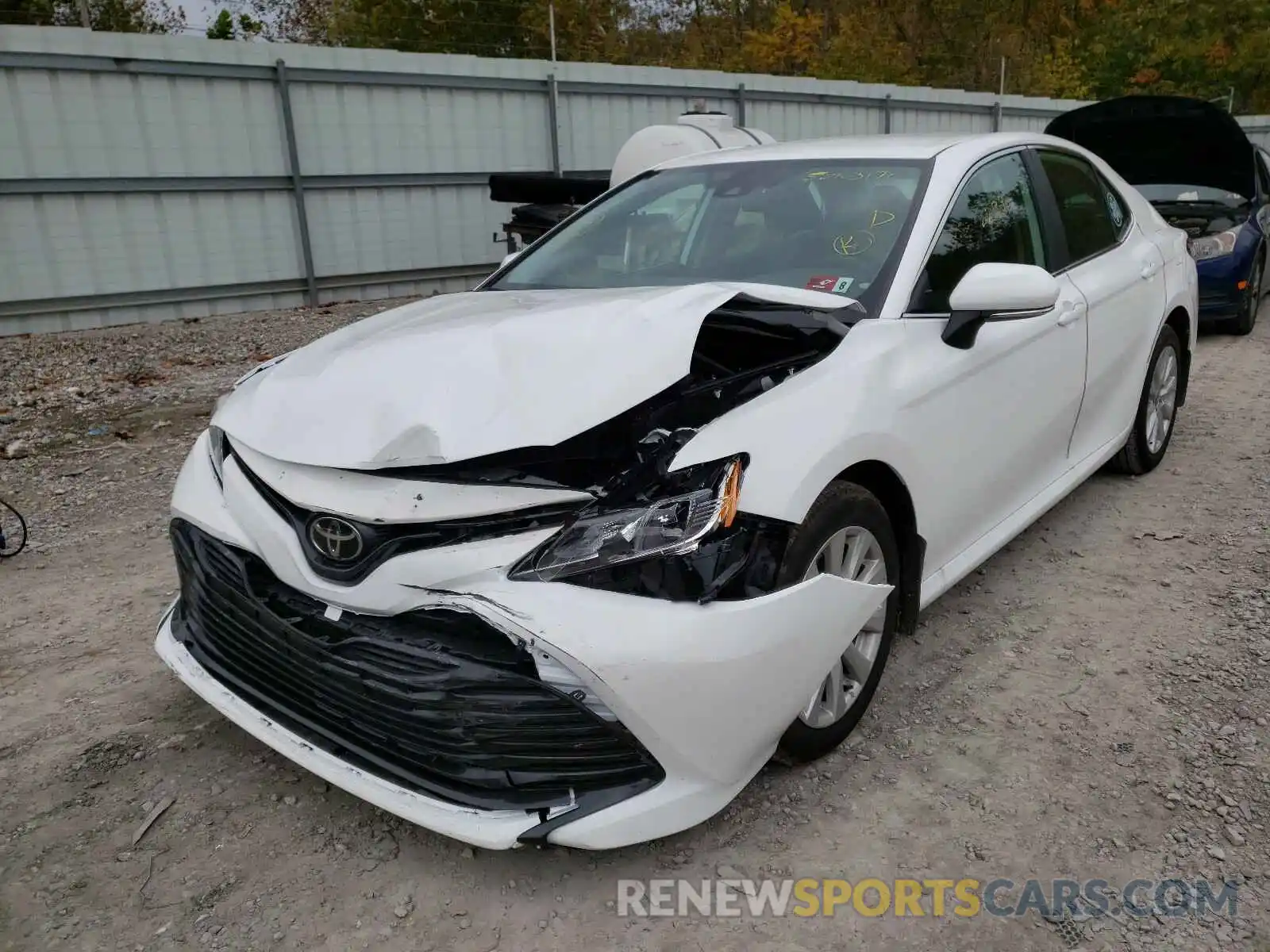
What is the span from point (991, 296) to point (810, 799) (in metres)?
1.43

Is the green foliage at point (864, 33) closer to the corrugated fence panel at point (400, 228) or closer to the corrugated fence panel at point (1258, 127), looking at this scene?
the corrugated fence panel at point (1258, 127)

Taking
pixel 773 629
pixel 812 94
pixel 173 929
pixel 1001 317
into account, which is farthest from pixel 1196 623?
pixel 812 94

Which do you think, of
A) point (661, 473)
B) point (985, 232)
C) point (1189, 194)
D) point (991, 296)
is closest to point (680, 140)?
point (1189, 194)

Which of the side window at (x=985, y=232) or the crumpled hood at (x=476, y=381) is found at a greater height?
the side window at (x=985, y=232)

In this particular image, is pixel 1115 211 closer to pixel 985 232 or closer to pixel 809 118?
pixel 985 232

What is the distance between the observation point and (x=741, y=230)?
129 inches

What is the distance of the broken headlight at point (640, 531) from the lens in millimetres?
2018

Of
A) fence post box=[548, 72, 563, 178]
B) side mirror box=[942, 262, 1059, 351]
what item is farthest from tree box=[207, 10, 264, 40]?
side mirror box=[942, 262, 1059, 351]

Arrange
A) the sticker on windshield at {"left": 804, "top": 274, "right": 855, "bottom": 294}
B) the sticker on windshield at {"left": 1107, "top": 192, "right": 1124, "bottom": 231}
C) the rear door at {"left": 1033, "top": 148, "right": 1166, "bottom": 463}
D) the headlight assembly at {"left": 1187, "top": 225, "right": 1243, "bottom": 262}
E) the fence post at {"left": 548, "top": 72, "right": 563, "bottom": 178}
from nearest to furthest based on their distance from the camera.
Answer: the sticker on windshield at {"left": 804, "top": 274, "right": 855, "bottom": 294} → the rear door at {"left": 1033, "top": 148, "right": 1166, "bottom": 463} → the sticker on windshield at {"left": 1107, "top": 192, "right": 1124, "bottom": 231} → the headlight assembly at {"left": 1187, "top": 225, "right": 1243, "bottom": 262} → the fence post at {"left": 548, "top": 72, "right": 563, "bottom": 178}

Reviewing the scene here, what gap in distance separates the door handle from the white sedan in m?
0.39

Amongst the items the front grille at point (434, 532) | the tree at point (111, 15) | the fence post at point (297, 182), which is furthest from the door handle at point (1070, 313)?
the tree at point (111, 15)

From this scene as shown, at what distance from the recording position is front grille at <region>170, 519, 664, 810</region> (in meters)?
2.00

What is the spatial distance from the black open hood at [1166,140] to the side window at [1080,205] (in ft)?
11.0

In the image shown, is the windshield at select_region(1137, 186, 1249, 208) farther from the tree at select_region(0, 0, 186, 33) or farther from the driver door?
the tree at select_region(0, 0, 186, 33)
